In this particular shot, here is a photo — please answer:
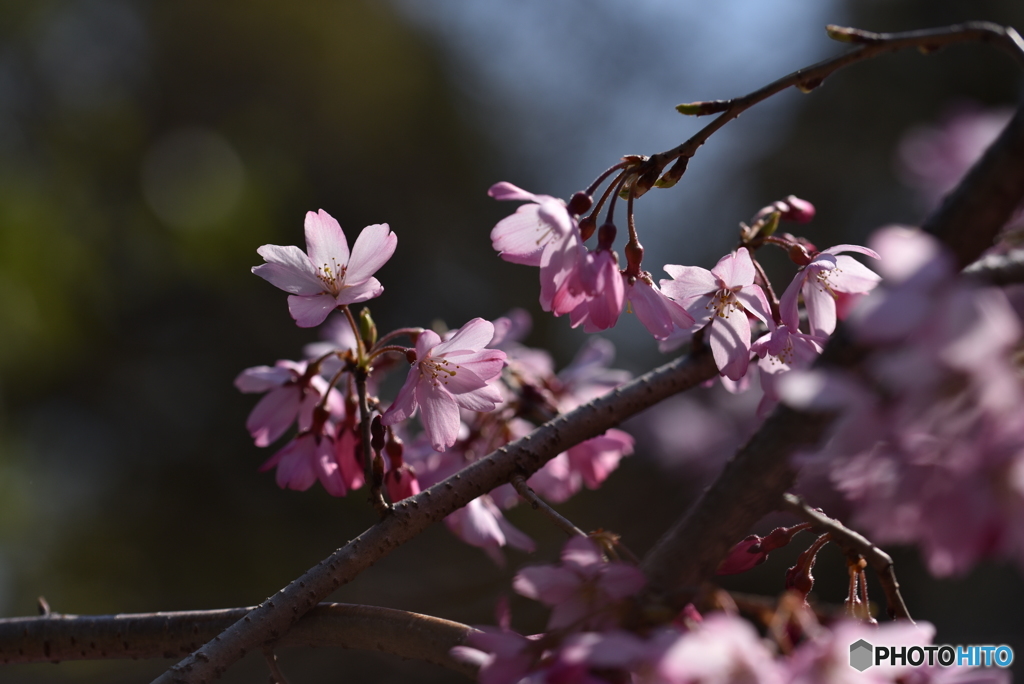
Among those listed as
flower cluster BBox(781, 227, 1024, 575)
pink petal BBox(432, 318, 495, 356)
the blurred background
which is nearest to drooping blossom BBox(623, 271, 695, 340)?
pink petal BBox(432, 318, 495, 356)

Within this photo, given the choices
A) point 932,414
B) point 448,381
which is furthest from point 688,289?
point 932,414

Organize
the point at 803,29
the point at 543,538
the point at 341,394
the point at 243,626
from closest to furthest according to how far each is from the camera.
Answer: the point at 243,626
the point at 341,394
the point at 543,538
the point at 803,29

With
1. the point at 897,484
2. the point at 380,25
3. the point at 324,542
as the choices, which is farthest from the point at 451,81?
the point at 897,484

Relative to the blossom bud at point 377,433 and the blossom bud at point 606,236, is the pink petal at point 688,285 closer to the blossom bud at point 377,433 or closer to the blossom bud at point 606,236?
the blossom bud at point 606,236

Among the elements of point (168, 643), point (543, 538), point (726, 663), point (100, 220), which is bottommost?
point (543, 538)

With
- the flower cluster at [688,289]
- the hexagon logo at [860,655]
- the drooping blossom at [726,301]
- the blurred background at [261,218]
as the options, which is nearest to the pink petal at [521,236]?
the flower cluster at [688,289]

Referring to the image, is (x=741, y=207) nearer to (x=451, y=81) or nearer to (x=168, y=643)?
(x=451, y=81)
